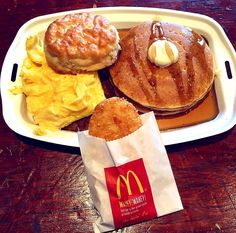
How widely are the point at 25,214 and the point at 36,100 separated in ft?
1.49

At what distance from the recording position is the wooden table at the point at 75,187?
50.1 inches

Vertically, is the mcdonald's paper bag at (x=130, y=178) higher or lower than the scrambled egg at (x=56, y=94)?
lower

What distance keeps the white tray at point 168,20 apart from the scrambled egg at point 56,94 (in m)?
0.05

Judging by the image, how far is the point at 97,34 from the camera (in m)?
1.36

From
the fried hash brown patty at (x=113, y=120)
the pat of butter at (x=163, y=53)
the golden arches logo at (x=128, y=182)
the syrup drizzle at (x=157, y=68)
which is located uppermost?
the pat of butter at (x=163, y=53)

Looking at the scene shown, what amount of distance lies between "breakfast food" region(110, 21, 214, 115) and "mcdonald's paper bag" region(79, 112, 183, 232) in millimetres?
182

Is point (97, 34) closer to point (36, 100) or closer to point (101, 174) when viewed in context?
point (36, 100)

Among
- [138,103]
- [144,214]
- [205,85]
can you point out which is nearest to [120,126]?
[138,103]

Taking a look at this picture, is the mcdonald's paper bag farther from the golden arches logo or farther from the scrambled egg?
the scrambled egg

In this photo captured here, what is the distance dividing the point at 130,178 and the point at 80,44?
544 millimetres

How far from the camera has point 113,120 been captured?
126 centimetres

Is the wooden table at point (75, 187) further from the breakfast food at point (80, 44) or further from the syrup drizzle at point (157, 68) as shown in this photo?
the breakfast food at point (80, 44)

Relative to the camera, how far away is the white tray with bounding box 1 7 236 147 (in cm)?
136

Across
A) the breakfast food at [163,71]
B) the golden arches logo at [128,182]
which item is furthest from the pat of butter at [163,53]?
the golden arches logo at [128,182]
